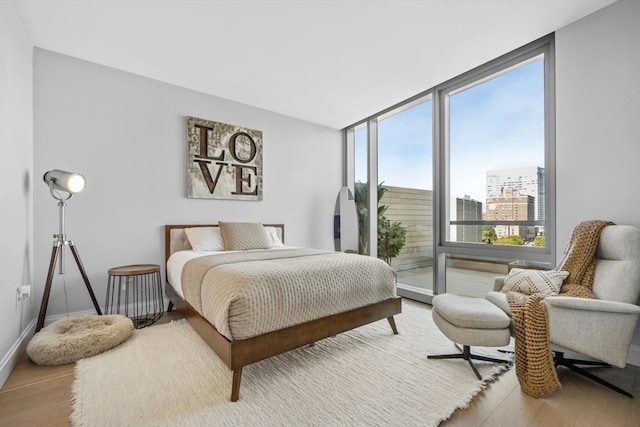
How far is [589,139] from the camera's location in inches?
89.0

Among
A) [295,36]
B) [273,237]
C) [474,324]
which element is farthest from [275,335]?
[295,36]

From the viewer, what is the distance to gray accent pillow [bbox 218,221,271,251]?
10.7 ft

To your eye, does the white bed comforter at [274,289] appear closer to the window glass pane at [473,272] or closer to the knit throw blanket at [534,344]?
the knit throw blanket at [534,344]

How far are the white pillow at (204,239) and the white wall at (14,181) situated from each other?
4.35ft

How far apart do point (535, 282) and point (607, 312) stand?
19.0 inches

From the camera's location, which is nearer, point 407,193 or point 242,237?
point 242,237

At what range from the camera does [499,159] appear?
3.00 m

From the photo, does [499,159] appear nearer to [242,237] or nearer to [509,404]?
[509,404]

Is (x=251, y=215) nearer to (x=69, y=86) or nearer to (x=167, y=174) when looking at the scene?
(x=167, y=174)

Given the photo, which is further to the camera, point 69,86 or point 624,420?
point 69,86

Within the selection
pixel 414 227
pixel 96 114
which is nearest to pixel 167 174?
pixel 96 114

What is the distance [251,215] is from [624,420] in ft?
12.2

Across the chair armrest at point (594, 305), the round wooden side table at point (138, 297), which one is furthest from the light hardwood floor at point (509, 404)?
the round wooden side table at point (138, 297)

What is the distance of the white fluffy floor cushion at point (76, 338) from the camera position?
1991mm
